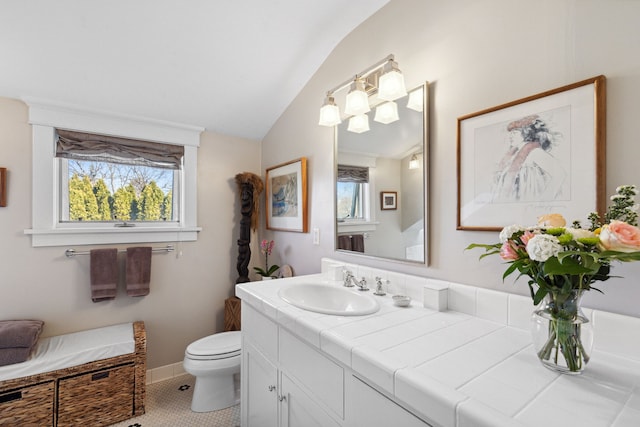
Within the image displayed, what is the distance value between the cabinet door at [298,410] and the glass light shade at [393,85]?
1300 mm

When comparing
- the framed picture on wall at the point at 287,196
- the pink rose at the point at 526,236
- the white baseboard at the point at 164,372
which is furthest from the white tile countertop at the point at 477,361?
the white baseboard at the point at 164,372

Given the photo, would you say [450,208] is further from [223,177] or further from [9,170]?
[9,170]

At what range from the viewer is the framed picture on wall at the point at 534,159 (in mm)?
913

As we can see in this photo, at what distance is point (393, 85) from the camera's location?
1.38m

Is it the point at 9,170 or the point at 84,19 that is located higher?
the point at 84,19

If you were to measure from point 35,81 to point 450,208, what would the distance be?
2.39 m

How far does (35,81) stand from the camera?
1.76m

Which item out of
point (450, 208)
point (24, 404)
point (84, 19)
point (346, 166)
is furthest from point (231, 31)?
point (24, 404)

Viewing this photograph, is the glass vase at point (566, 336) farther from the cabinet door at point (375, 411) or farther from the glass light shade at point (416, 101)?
the glass light shade at point (416, 101)

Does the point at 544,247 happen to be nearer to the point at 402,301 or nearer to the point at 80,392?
the point at 402,301

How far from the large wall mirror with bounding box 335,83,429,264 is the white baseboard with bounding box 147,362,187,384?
1.66 meters

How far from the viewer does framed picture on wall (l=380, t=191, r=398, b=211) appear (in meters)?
1.53

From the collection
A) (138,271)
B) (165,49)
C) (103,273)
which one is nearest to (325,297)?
(138,271)

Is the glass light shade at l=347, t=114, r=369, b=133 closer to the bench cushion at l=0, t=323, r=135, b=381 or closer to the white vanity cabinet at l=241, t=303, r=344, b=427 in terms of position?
the white vanity cabinet at l=241, t=303, r=344, b=427
